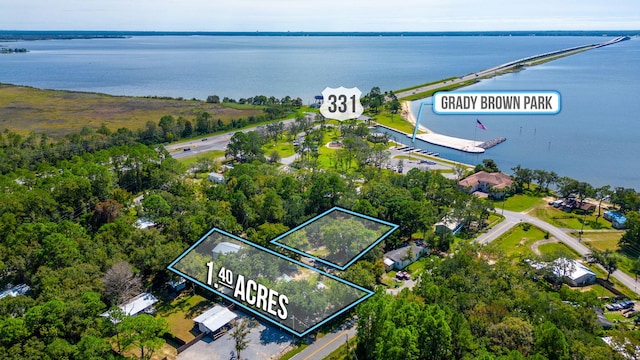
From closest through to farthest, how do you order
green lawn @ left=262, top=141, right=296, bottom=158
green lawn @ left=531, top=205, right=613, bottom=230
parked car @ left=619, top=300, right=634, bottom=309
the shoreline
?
1. parked car @ left=619, top=300, right=634, bottom=309
2. green lawn @ left=531, top=205, right=613, bottom=230
3. green lawn @ left=262, top=141, right=296, bottom=158
4. the shoreline

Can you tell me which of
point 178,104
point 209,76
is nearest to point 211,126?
point 178,104

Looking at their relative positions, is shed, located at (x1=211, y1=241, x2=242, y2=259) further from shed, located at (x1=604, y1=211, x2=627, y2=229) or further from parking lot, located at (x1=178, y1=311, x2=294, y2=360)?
shed, located at (x1=604, y1=211, x2=627, y2=229)

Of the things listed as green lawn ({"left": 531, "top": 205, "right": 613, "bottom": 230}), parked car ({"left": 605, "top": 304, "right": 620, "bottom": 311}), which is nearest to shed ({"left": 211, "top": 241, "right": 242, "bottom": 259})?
parked car ({"left": 605, "top": 304, "right": 620, "bottom": 311})

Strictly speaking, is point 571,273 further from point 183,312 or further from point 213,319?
point 183,312

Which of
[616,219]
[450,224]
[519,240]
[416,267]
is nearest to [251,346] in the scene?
[416,267]

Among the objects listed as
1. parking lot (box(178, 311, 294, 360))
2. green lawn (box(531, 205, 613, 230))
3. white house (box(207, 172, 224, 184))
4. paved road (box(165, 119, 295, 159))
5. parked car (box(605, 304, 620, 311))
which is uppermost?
paved road (box(165, 119, 295, 159))

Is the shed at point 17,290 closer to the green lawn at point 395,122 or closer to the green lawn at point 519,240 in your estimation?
the green lawn at point 519,240

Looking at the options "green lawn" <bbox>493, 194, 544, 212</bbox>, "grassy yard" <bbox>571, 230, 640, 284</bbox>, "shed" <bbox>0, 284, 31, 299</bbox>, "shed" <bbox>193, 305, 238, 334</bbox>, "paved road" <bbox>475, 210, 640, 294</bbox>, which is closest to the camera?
"shed" <bbox>193, 305, 238, 334</bbox>

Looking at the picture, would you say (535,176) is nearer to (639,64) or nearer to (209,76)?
(209,76)
